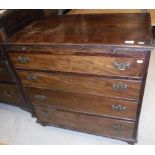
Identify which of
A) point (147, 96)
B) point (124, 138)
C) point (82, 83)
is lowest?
point (147, 96)

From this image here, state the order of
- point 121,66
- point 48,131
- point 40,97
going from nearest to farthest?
point 121,66, point 40,97, point 48,131

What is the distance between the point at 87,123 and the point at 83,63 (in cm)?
59

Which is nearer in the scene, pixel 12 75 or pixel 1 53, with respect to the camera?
pixel 1 53

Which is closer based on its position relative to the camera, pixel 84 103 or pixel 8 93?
pixel 84 103

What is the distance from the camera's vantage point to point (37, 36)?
1165 mm

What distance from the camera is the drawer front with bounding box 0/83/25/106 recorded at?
5.45 feet

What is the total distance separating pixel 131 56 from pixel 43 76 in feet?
2.03

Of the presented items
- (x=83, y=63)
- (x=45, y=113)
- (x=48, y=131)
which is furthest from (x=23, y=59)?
(x=48, y=131)

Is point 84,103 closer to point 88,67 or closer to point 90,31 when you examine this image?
point 88,67

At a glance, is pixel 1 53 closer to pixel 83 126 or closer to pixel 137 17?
pixel 83 126

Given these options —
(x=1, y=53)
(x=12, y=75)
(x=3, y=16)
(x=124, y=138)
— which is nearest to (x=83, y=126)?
(x=124, y=138)

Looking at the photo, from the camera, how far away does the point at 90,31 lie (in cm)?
110

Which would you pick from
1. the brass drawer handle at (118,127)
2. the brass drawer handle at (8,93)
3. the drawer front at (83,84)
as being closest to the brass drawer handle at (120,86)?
the drawer front at (83,84)

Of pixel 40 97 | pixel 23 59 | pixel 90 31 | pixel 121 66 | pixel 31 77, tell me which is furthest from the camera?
pixel 40 97
